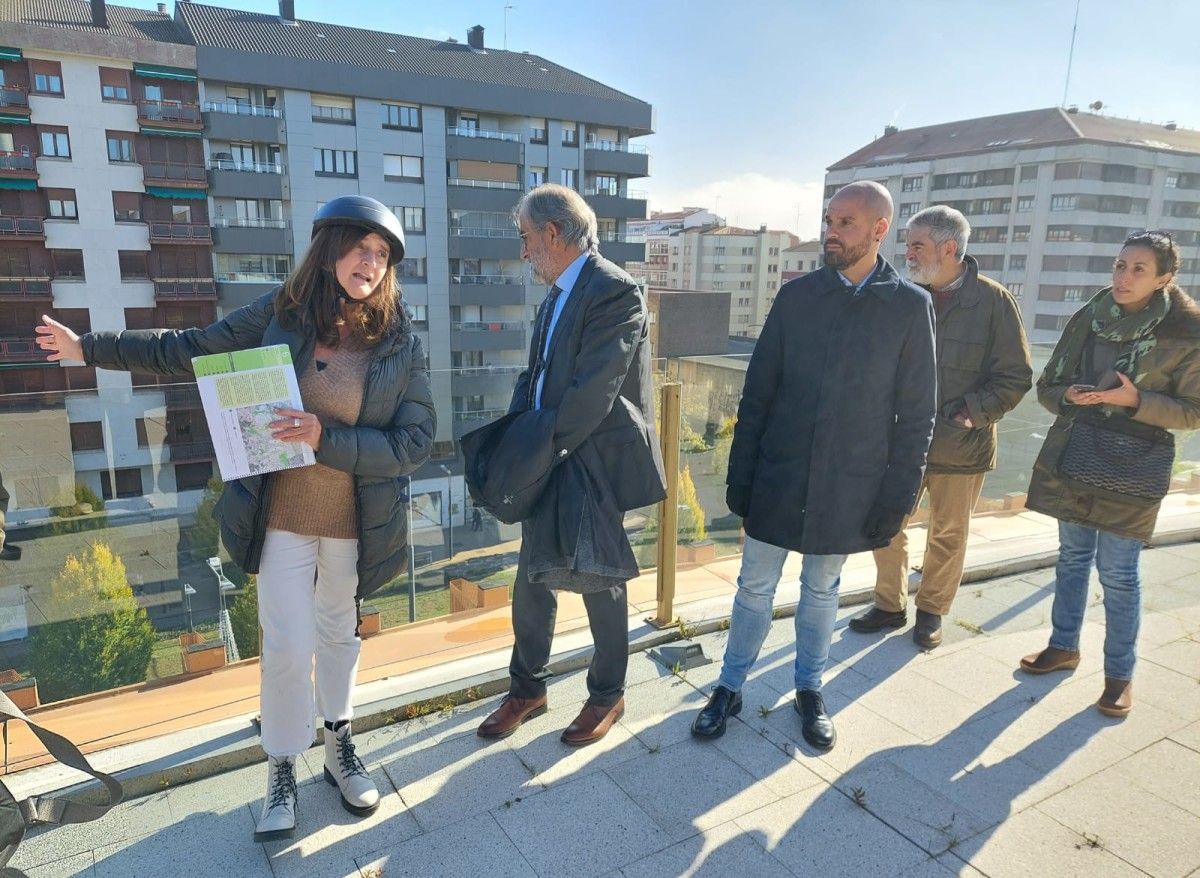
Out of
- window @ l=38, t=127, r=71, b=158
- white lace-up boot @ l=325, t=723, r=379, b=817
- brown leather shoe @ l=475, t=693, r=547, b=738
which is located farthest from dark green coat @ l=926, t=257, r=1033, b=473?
window @ l=38, t=127, r=71, b=158

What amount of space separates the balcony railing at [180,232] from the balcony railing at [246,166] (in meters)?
2.46

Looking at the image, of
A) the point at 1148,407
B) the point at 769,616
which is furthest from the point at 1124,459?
the point at 769,616

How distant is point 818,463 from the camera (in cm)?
248

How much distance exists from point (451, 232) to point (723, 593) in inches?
1328

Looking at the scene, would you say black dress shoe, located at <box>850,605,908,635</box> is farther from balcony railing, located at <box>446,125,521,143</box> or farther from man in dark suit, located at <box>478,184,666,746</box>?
balcony railing, located at <box>446,125,521,143</box>

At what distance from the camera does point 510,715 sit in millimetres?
2609

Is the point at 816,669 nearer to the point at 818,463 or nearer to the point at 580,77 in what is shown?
the point at 818,463

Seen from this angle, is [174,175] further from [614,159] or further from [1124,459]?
[1124,459]

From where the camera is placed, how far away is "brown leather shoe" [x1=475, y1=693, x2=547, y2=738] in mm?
2562

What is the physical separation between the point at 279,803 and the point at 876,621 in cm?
257

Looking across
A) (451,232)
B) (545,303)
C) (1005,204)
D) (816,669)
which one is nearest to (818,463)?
(816,669)

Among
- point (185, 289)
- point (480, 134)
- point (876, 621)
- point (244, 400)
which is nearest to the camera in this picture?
point (244, 400)

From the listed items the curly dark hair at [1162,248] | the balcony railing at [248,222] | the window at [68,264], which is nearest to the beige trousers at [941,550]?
the curly dark hair at [1162,248]

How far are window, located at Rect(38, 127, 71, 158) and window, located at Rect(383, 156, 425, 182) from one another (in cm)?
1163
